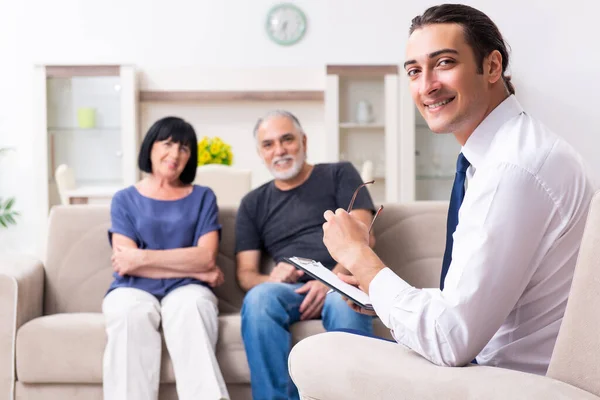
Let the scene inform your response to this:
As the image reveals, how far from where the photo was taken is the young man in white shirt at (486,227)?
1164 mm

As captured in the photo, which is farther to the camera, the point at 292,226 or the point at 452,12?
the point at 292,226

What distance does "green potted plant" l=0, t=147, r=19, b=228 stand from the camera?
5777mm

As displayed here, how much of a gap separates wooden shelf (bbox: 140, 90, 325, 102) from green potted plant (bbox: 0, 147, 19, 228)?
1230 mm

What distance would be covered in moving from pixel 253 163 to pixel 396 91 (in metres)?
1.24

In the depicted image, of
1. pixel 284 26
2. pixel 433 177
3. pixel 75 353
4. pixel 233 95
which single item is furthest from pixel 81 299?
pixel 284 26

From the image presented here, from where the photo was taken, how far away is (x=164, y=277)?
104 inches

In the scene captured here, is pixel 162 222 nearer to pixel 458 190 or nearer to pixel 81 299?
pixel 81 299

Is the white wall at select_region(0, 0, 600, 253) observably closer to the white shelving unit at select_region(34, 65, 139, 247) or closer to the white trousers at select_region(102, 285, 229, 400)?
the white shelving unit at select_region(34, 65, 139, 247)

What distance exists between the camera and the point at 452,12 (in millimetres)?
1358

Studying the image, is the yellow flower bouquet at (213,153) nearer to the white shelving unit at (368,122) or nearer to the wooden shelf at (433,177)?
the white shelving unit at (368,122)

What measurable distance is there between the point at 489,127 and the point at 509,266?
322mm

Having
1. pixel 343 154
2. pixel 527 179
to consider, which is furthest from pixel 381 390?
pixel 343 154

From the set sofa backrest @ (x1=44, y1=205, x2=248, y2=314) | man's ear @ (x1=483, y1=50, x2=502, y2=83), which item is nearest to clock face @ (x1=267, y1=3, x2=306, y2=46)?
sofa backrest @ (x1=44, y1=205, x2=248, y2=314)

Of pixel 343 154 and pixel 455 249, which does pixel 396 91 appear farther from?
pixel 455 249
